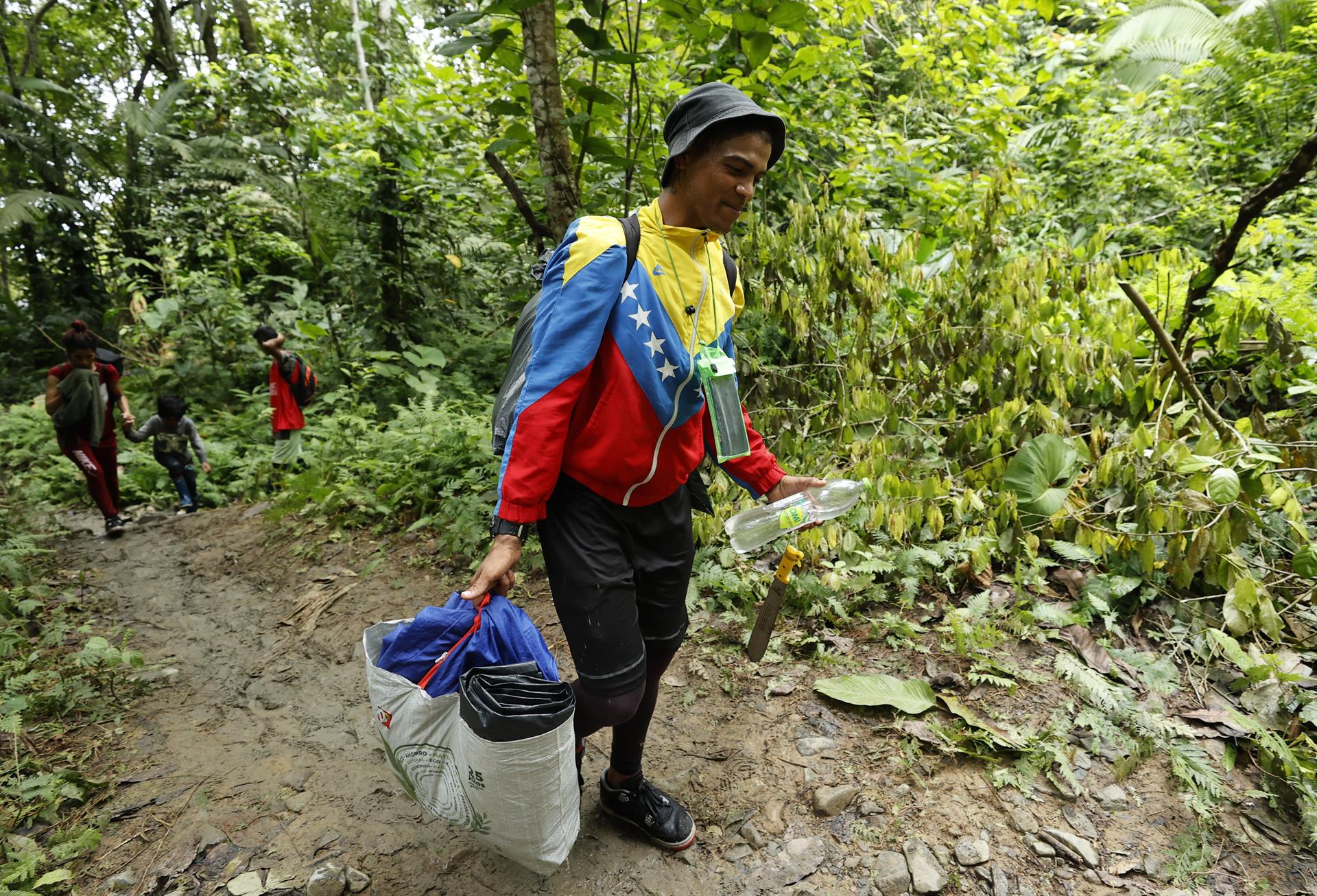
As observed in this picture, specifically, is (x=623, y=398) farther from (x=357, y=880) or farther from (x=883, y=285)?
(x=883, y=285)

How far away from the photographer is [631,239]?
6.17 ft

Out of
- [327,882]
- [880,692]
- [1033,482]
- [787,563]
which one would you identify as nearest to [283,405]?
[327,882]

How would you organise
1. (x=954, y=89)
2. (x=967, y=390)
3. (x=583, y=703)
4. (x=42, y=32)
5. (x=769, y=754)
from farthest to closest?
(x=42, y=32)
(x=954, y=89)
(x=967, y=390)
(x=769, y=754)
(x=583, y=703)

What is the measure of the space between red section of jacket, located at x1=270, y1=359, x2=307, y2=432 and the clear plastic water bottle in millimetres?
5421

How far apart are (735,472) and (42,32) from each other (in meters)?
21.2

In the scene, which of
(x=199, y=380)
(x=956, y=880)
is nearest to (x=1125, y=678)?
(x=956, y=880)

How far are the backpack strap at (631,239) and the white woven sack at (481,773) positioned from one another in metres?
1.25

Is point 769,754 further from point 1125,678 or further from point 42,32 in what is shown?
point 42,32

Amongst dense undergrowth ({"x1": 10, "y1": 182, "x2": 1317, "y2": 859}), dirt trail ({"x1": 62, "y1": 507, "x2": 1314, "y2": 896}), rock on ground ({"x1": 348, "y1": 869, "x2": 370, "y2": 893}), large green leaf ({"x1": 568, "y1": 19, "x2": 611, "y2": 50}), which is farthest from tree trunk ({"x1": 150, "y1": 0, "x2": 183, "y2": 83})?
rock on ground ({"x1": 348, "y1": 869, "x2": 370, "y2": 893})

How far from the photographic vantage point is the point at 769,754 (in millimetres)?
2777

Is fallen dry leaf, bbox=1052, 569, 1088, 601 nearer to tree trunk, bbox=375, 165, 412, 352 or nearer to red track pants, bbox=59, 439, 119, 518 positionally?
tree trunk, bbox=375, 165, 412, 352

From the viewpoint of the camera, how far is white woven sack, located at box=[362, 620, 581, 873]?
175cm

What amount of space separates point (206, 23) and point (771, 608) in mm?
18252

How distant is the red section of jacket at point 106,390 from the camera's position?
6.43 metres
